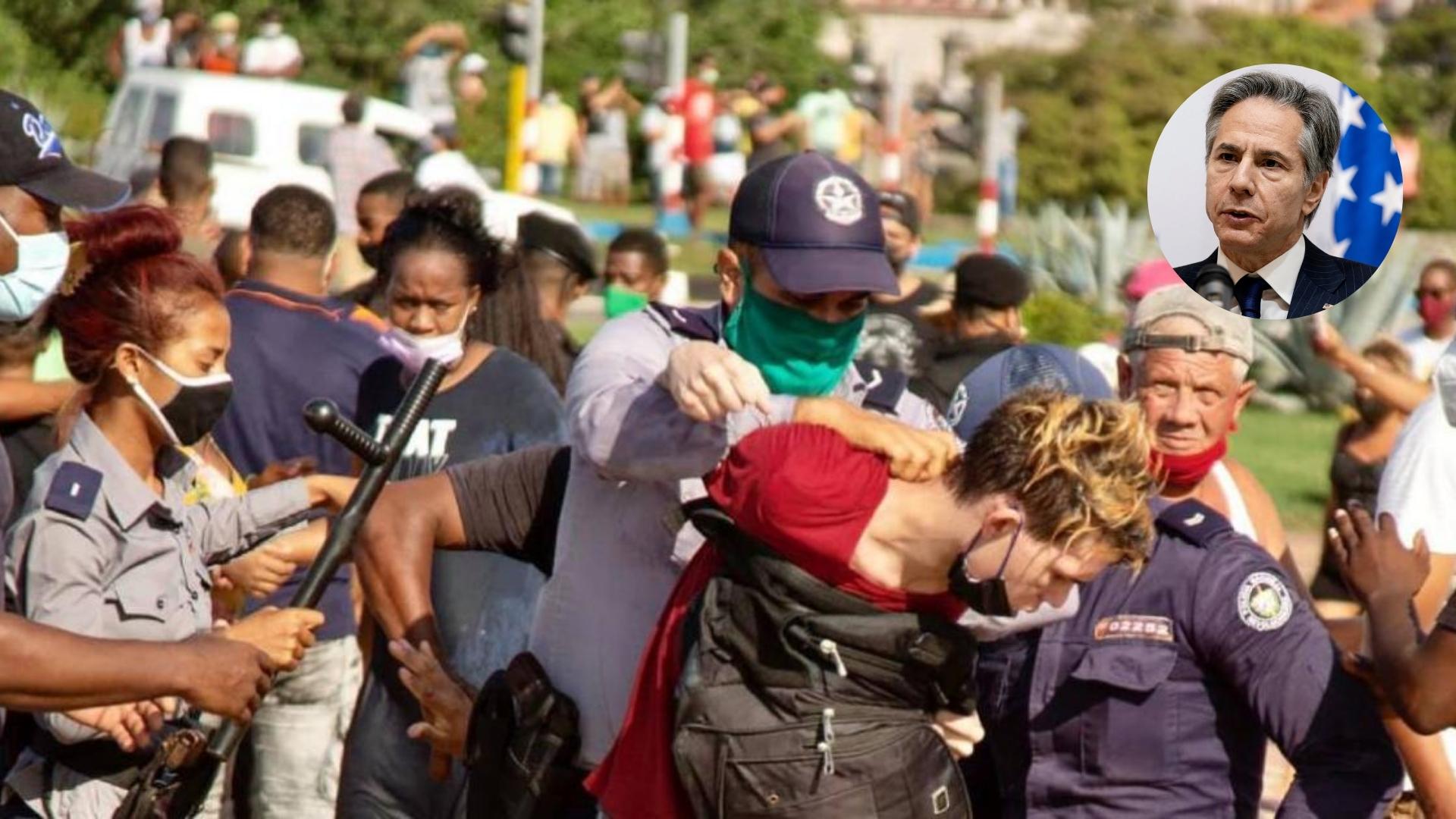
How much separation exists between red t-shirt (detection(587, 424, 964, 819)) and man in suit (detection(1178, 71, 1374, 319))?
2.28 ft

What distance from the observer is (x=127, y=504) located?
15.4 feet

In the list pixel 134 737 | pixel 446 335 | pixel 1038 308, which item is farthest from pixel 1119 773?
pixel 1038 308

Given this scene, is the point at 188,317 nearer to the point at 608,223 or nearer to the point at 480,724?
the point at 480,724

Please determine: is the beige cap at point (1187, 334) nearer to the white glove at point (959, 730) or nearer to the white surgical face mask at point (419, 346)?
the white glove at point (959, 730)

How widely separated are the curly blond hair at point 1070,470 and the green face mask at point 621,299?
608 cm

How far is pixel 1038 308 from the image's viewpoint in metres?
16.7

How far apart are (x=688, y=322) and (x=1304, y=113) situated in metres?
1.31

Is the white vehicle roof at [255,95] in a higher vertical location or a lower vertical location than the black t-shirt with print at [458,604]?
lower

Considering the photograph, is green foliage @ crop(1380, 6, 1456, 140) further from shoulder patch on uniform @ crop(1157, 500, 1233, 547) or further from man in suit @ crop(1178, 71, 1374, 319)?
man in suit @ crop(1178, 71, 1374, 319)

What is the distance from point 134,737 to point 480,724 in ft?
2.10

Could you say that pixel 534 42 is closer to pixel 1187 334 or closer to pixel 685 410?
pixel 1187 334

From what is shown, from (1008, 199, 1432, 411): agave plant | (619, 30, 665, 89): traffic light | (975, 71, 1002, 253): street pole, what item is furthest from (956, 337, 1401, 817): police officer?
(619, 30, 665, 89): traffic light

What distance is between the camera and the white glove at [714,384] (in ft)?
11.5

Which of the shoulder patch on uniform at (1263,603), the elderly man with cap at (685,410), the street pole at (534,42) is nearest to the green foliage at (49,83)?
the street pole at (534,42)
